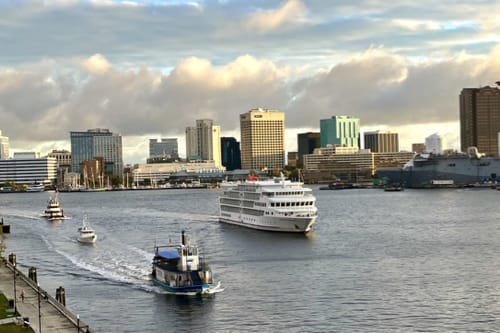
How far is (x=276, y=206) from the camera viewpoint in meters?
88.3

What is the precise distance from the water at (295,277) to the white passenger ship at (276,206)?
5.99 ft

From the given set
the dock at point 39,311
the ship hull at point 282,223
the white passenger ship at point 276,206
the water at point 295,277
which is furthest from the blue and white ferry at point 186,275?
the white passenger ship at point 276,206

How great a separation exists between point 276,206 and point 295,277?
31.1 metres

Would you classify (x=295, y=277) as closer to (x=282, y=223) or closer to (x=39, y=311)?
(x=39, y=311)

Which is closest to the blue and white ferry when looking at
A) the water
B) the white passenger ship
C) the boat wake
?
the water

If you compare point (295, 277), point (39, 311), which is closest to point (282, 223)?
point (295, 277)

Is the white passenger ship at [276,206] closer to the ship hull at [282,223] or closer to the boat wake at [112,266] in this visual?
the ship hull at [282,223]

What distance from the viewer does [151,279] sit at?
56094 millimetres

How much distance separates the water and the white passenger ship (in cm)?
183

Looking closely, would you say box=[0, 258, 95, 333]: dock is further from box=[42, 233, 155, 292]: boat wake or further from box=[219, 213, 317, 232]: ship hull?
box=[219, 213, 317, 232]: ship hull

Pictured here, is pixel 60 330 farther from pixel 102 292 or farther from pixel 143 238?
pixel 143 238

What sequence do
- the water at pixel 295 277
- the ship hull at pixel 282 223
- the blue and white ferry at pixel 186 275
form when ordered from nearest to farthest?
the water at pixel 295 277, the blue and white ferry at pixel 186 275, the ship hull at pixel 282 223

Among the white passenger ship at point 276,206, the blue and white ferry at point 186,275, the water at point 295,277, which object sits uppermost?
the white passenger ship at point 276,206

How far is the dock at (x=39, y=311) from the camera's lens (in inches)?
1422
